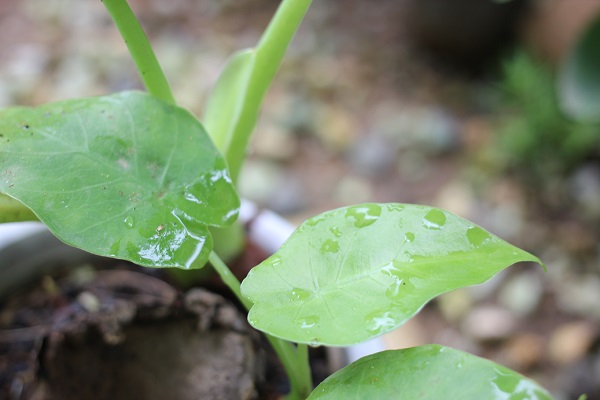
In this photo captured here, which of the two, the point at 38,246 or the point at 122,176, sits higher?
the point at 122,176

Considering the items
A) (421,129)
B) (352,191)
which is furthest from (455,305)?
(421,129)

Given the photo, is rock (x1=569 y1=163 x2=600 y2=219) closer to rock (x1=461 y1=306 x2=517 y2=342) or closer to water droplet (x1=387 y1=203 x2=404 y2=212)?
rock (x1=461 y1=306 x2=517 y2=342)

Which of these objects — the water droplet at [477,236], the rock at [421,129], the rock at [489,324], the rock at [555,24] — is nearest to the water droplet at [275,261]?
the water droplet at [477,236]

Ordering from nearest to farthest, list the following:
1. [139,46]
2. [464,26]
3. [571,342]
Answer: [139,46] → [571,342] → [464,26]

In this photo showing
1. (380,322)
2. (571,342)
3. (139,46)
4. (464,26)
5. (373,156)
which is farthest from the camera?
(464,26)

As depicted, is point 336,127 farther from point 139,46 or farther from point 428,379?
point 428,379

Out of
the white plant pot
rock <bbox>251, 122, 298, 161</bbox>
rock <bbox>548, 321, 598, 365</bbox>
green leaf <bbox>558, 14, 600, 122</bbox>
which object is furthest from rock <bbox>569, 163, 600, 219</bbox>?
the white plant pot

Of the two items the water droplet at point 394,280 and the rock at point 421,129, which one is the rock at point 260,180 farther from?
the water droplet at point 394,280
